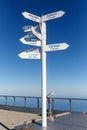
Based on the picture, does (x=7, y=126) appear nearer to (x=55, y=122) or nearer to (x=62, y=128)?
(x=55, y=122)

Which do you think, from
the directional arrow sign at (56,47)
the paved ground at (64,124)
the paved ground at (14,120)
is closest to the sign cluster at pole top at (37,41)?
the directional arrow sign at (56,47)

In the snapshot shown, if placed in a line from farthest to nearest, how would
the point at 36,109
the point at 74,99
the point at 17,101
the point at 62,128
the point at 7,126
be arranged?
the point at 17,101, the point at 36,109, the point at 74,99, the point at 7,126, the point at 62,128

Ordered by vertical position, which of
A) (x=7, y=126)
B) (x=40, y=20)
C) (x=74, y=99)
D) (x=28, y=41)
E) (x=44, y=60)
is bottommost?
(x=7, y=126)

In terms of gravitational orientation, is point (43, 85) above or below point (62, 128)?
above

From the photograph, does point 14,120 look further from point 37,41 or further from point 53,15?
point 53,15

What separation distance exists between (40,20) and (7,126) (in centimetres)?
461

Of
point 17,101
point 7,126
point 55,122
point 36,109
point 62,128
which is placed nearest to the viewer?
point 62,128

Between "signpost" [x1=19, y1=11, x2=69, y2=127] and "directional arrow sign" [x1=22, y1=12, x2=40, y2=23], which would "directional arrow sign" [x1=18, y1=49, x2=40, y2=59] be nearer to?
"signpost" [x1=19, y1=11, x2=69, y2=127]

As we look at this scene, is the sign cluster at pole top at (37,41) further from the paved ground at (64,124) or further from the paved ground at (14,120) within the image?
the paved ground at (14,120)

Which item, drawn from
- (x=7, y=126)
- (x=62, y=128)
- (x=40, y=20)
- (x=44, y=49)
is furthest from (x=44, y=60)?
(x=7, y=126)

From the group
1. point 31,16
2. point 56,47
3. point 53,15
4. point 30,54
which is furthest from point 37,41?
point 53,15

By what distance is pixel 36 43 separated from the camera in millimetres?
10828

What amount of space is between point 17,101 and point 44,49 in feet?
36.9

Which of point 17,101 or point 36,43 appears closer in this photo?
point 36,43
